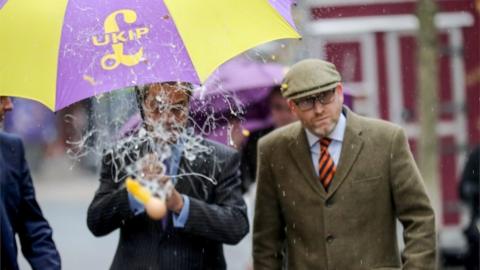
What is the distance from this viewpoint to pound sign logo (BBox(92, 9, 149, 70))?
16.5ft

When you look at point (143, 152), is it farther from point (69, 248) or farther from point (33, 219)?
point (69, 248)

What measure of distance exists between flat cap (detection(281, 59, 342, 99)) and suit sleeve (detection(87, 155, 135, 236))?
37.5 inches

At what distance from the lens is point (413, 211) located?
18.5 ft

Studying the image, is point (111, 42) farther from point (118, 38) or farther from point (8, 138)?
point (8, 138)

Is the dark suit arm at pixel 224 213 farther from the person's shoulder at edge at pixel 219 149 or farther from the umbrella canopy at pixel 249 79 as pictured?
the umbrella canopy at pixel 249 79

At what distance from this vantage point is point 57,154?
39.5 m

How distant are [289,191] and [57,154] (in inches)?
1351

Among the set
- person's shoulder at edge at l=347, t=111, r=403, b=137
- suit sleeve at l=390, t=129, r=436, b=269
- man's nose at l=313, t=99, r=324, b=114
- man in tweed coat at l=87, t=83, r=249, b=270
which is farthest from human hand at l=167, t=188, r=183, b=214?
suit sleeve at l=390, t=129, r=436, b=269

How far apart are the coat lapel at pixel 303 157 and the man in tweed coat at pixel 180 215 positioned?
0.36m

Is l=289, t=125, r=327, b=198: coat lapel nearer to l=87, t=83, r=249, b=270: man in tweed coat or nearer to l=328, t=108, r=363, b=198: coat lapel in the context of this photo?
l=328, t=108, r=363, b=198: coat lapel

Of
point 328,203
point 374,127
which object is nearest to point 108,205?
point 328,203

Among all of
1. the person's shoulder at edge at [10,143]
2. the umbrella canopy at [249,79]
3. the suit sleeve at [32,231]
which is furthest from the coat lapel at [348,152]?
the umbrella canopy at [249,79]

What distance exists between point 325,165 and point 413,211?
49 centimetres

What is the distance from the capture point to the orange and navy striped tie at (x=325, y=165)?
5.72 metres
